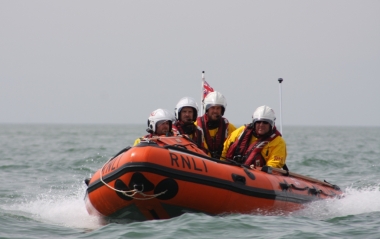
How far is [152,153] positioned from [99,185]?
0.93 m

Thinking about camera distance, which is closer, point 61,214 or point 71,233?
point 71,233

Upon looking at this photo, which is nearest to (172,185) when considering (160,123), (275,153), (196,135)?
(160,123)

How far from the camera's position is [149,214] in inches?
304

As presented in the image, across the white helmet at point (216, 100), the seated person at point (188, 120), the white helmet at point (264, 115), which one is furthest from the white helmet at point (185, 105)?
the white helmet at point (264, 115)

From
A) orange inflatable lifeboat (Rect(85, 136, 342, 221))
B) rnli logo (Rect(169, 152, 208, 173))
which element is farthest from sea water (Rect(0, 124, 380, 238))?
rnli logo (Rect(169, 152, 208, 173))

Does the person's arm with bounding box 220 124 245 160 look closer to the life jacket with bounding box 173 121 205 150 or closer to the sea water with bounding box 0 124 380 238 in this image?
the life jacket with bounding box 173 121 205 150

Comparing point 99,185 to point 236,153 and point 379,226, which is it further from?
point 379,226

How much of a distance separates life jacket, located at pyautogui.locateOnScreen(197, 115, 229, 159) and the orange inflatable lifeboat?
1270mm

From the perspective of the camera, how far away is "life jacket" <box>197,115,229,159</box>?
9820 mm

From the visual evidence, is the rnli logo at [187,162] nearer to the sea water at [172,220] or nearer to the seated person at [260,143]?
the sea water at [172,220]

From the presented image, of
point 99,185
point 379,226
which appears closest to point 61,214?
point 99,185

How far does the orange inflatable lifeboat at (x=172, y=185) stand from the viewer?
7441mm

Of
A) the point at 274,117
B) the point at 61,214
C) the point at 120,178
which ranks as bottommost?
the point at 61,214

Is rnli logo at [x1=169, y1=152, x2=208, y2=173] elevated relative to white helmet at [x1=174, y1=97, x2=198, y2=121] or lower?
lower
